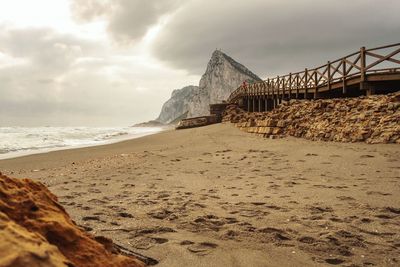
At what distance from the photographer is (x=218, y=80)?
12169cm

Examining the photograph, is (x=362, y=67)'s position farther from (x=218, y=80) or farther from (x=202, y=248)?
(x=218, y=80)

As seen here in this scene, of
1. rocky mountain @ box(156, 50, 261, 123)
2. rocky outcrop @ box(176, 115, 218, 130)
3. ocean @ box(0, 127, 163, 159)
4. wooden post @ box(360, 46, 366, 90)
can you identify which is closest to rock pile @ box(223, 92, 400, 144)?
wooden post @ box(360, 46, 366, 90)

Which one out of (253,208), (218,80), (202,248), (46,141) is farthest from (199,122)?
(218,80)

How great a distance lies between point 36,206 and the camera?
2.34 meters

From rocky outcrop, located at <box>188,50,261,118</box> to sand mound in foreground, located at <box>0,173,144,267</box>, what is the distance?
110m

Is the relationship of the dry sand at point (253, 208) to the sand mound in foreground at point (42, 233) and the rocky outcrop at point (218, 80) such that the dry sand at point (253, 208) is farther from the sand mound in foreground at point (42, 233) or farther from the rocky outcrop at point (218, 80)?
the rocky outcrop at point (218, 80)

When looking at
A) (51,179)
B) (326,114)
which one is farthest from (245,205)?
(326,114)

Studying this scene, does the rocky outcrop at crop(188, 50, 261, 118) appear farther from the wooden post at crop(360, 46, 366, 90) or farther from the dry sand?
the dry sand

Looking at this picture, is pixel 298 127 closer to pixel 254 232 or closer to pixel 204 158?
pixel 204 158

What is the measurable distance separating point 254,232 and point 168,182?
371 cm

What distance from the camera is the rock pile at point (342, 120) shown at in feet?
35.4

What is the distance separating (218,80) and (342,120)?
11085 cm

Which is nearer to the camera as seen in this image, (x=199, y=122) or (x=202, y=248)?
(x=202, y=248)

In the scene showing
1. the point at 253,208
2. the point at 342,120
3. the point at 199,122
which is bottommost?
the point at 253,208
